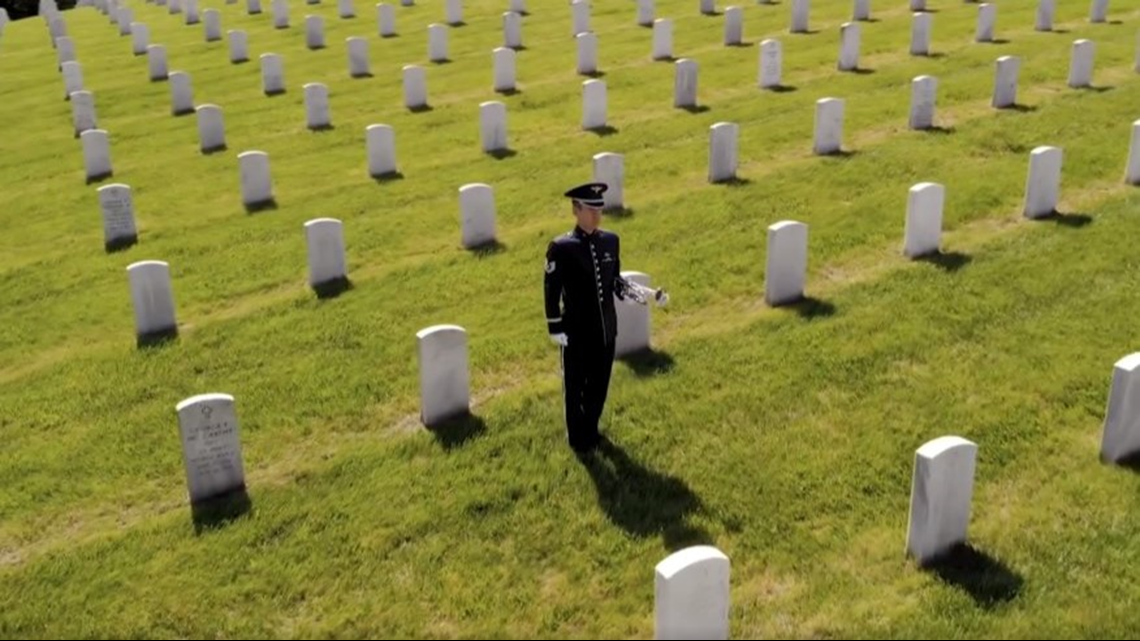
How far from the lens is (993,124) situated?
1506cm

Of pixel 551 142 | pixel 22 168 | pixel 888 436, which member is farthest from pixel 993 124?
pixel 22 168

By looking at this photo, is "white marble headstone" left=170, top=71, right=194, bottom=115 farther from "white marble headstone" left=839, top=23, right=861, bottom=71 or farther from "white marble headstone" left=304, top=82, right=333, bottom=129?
"white marble headstone" left=839, top=23, right=861, bottom=71

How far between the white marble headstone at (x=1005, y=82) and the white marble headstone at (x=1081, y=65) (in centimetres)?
155

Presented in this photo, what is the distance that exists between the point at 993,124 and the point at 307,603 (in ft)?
40.2

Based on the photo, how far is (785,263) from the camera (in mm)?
9891

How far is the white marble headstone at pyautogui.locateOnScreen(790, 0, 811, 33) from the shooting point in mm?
21828

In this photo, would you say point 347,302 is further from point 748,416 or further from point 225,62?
point 225,62

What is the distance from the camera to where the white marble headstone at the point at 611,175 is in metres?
12.6

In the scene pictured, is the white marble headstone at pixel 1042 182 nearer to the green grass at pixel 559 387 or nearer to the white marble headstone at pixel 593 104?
the green grass at pixel 559 387

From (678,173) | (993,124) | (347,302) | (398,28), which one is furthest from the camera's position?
(398,28)

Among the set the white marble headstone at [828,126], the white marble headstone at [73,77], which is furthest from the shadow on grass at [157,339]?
the white marble headstone at [73,77]

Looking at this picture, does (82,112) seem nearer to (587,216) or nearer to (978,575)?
(587,216)

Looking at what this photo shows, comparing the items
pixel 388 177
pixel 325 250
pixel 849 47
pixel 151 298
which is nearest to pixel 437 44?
pixel 388 177

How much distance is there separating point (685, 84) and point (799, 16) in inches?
237
